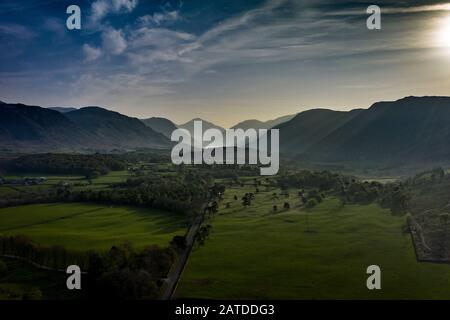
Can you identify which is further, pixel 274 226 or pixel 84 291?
pixel 274 226

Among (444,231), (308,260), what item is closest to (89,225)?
(308,260)

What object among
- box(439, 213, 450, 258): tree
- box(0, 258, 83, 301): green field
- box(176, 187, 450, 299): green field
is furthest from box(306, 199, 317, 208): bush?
box(0, 258, 83, 301): green field

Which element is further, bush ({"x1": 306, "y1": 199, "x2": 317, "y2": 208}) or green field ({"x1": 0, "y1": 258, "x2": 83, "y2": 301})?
bush ({"x1": 306, "y1": 199, "x2": 317, "y2": 208})

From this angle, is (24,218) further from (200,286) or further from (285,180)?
(285,180)

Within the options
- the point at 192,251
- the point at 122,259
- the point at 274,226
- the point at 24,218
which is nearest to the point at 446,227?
the point at 274,226

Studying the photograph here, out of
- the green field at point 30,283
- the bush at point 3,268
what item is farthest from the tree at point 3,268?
the green field at point 30,283

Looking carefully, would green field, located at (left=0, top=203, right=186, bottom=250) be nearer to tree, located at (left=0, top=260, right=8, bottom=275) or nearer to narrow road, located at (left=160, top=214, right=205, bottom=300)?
narrow road, located at (left=160, top=214, right=205, bottom=300)

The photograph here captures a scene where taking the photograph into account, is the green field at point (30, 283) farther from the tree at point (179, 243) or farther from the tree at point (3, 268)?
the tree at point (179, 243)
